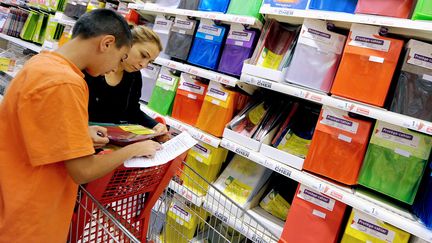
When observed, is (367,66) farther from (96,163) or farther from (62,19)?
(62,19)

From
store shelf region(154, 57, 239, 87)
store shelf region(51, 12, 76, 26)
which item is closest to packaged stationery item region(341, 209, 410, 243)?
store shelf region(154, 57, 239, 87)

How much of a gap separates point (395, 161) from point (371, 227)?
14.5 inches

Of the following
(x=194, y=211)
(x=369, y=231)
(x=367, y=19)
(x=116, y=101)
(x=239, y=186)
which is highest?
(x=367, y=19)

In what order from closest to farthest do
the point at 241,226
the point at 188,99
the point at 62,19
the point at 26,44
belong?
1. the point at 241,226
2. the point at 188,99
3. the point at 62,19
4. the point at 26,44

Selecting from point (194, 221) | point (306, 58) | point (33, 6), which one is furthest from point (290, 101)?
point (33, 6)

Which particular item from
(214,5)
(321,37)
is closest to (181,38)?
(214,5)

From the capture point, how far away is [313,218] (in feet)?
6.13

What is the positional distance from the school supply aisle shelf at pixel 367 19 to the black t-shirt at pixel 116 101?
37.3 inches

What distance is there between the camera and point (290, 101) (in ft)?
7.95

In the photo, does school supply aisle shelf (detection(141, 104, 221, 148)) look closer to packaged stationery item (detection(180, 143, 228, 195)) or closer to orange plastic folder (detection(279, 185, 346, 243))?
packaged stationery item (detection(180, 143, 228, 195))

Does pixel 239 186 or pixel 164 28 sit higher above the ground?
pixel 164 28

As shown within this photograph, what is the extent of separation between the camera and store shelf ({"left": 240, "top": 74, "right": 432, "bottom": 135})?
1538 mm

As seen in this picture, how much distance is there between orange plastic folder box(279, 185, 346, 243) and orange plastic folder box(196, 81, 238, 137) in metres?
0.72

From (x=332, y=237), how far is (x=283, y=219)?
0.40 m
